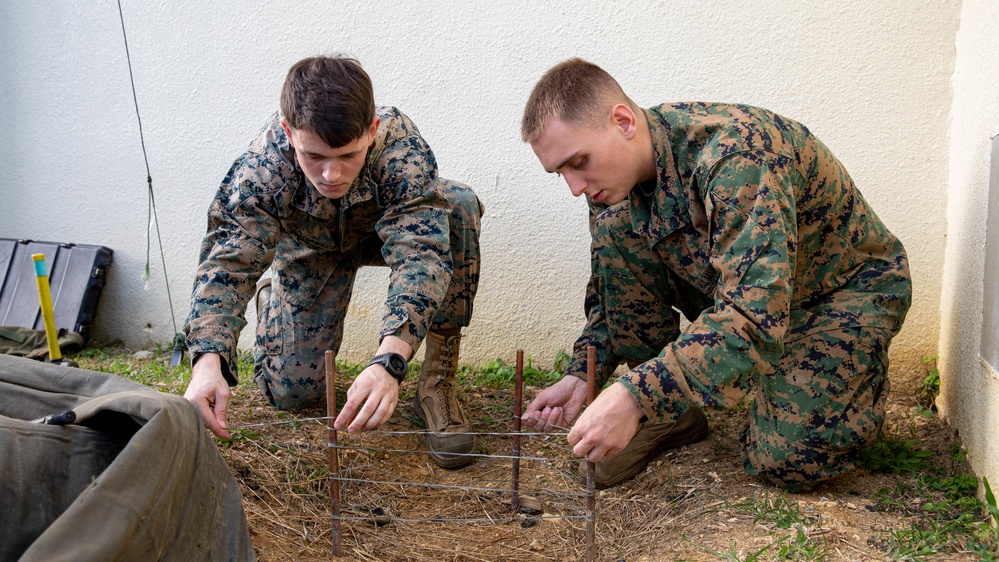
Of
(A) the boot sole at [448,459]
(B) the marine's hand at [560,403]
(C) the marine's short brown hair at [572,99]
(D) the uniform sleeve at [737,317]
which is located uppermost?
(C) the marine's short brown hair at [572,99]

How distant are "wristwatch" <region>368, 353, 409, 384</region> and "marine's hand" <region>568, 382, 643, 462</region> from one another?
709mm

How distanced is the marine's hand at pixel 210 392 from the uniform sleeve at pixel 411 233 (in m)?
0.55

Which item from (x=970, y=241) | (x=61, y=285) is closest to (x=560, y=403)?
(x=970, y=241)

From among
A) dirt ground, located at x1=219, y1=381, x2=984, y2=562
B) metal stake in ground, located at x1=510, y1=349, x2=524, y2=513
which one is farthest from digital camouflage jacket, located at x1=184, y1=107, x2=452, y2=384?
dirt ground, located at x1=219, y1=381, x2=984, y2=562

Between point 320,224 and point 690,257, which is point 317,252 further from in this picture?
point 690,257

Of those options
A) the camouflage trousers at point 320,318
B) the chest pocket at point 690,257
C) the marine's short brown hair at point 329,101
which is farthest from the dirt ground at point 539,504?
the marine's short brown hair at point 329,101

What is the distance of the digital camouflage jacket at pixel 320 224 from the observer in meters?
2.88

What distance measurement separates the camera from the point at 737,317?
7.28 ft

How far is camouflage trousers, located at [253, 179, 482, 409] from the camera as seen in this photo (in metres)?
3.56

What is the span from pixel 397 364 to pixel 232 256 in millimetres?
789

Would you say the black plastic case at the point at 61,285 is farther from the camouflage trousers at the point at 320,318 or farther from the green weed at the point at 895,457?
the green weed at the point at 895,457

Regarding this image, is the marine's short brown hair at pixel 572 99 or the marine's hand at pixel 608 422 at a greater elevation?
the marine's short brown hair at pixel 572 99

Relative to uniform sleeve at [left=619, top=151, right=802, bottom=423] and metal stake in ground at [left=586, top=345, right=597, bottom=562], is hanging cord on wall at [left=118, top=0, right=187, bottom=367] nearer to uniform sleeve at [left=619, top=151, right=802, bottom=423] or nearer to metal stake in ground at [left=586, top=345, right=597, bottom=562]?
metal stake in ground at [left=586, top=345, right=597, bottom=562]

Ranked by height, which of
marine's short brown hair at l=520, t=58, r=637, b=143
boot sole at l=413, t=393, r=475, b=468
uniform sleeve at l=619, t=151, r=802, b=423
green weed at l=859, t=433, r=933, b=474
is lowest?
boot sole at l=413, t=393, r=475, b=468
